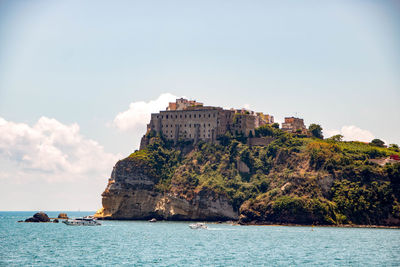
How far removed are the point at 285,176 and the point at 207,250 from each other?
67.1 m

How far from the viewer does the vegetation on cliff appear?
129 m

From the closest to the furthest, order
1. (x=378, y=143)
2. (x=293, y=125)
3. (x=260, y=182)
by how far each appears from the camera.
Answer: (x=260, y=182)
(x=378, y=143)
(x=293, y=125)

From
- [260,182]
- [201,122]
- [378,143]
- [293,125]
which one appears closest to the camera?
[260,182]

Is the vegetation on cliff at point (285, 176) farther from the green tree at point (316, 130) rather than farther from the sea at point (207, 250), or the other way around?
the sea at point (207, 250)

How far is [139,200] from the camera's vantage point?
152 metres

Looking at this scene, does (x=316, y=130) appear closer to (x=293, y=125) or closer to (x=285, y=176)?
(x=293, y=125)

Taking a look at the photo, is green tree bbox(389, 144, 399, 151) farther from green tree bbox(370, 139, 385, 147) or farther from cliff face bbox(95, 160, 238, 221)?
cliff face bbox(95, 160, 238, 221)

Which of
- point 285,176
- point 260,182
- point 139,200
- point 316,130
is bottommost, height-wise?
point 139,200

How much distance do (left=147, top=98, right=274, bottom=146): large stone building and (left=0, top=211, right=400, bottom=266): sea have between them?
5719cm

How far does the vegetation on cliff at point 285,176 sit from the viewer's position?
423 ft

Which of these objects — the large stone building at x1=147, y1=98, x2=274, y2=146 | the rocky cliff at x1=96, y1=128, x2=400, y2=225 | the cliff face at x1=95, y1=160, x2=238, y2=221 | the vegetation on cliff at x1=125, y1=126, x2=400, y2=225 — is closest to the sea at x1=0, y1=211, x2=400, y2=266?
the vegetation on cliff at x1=125, y1=126, x2=400, y2=225

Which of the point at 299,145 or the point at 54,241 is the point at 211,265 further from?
the point at 299,145

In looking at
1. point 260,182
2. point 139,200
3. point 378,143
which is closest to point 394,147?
point 378,143

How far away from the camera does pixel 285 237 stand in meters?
98.2
